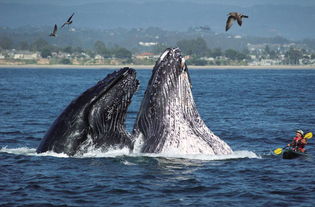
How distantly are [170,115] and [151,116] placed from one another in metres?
0.38

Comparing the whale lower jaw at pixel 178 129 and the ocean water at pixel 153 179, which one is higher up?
the whale lower jaw at pixel 178 129

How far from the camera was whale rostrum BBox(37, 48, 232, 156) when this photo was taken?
12.2 meters

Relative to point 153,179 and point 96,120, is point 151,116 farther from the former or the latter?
point 153,179

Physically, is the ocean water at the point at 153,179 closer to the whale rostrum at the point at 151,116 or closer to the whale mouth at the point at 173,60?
the whale rostrum at the point at 151,116

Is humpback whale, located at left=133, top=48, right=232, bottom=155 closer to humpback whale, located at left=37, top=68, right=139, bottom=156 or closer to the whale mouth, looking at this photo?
the whale mouth

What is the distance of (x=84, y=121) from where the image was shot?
472 inches

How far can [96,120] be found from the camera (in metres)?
12.1

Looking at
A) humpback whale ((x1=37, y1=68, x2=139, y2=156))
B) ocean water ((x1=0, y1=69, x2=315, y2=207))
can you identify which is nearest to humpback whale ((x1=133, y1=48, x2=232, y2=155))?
ocean water ((x1=0, y1=69, x2=315, y2=207))

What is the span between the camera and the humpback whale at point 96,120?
11.9m

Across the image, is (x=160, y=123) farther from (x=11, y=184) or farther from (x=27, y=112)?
(x=27, y=112)

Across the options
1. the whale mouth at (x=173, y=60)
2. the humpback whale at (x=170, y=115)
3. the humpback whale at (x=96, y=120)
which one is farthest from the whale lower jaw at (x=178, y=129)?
the humpback whale at (x=96, y=120)

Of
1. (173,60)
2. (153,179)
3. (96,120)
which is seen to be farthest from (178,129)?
(96,120)

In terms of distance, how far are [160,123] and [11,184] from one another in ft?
10.2

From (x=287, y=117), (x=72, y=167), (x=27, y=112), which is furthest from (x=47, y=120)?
(x=72, y=167)
